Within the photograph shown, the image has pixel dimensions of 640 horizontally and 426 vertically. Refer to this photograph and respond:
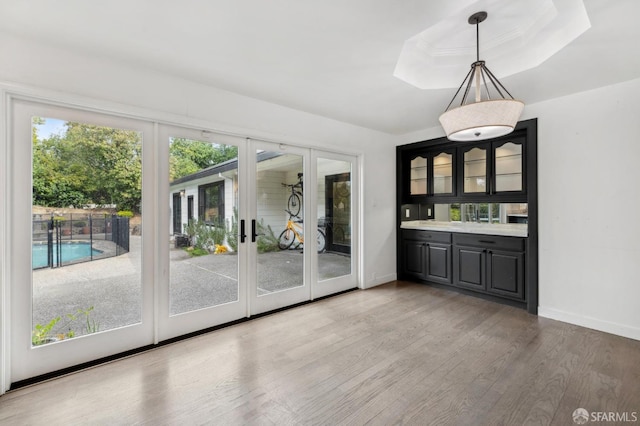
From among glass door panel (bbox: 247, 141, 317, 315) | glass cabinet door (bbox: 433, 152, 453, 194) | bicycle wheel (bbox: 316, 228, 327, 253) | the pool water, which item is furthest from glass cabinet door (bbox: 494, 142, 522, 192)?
the pool water

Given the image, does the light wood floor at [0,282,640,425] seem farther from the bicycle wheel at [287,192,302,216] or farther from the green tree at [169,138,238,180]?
the green tree at [169,138,238,180]

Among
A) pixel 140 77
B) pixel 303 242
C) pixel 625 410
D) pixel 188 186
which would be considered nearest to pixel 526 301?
pixel 625 410

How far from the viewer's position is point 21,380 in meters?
2.12

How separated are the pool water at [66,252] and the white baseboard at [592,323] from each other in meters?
4.70

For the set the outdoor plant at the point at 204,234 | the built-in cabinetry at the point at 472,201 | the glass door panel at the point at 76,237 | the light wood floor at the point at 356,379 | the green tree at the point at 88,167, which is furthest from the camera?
the built-in cabinetry at the point at 472,201

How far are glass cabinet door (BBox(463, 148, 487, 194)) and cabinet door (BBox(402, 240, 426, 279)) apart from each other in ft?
3.72

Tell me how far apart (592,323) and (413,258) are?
2.27 meters

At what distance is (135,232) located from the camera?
8.63 ft

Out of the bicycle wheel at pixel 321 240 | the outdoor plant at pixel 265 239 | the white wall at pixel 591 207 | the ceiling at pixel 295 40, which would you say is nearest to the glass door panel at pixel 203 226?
the outdoor plant at pixel 265 239

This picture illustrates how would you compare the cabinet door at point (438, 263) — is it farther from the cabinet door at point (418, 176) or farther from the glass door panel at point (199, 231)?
the glass door panel at point (199, 231)

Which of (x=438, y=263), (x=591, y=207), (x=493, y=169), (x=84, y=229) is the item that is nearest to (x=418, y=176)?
(x=493, y=169)

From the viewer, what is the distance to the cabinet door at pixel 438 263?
4.41 metres

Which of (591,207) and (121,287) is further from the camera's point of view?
(591,207)

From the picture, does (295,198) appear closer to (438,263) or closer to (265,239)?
(265,239)
